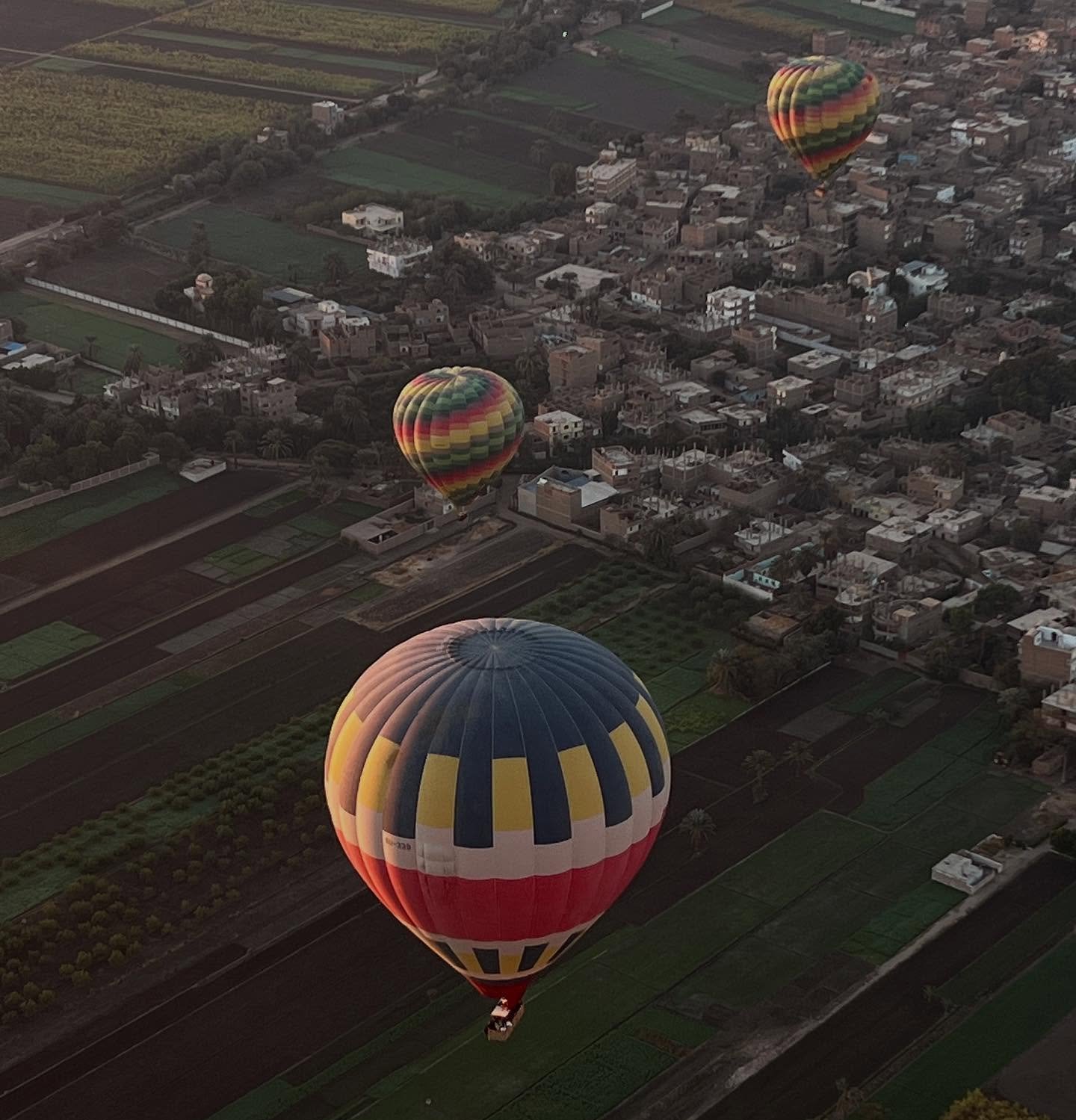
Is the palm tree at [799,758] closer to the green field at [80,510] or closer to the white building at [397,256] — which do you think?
the green field at [80,510]

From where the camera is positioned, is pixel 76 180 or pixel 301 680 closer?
pixel 301 680

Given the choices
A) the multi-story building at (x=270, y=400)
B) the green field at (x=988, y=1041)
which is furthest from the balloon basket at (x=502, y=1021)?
the multi-story building at (x=270, y=400)

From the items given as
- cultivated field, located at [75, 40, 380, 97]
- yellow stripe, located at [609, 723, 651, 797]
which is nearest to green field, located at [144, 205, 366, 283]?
cultivated field, located at [75, 40, 380, 97]

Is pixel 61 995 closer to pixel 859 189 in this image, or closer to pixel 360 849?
pixel 360 849

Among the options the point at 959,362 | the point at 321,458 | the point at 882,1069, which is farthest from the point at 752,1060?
the point at 959,362

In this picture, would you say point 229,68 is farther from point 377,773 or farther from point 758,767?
point 377,773

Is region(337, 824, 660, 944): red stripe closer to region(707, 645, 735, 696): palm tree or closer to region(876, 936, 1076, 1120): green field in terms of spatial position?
region(876, 936, 1076, 1120): green field

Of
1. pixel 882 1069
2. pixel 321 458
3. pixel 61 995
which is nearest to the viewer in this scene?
pixel 882 1069
